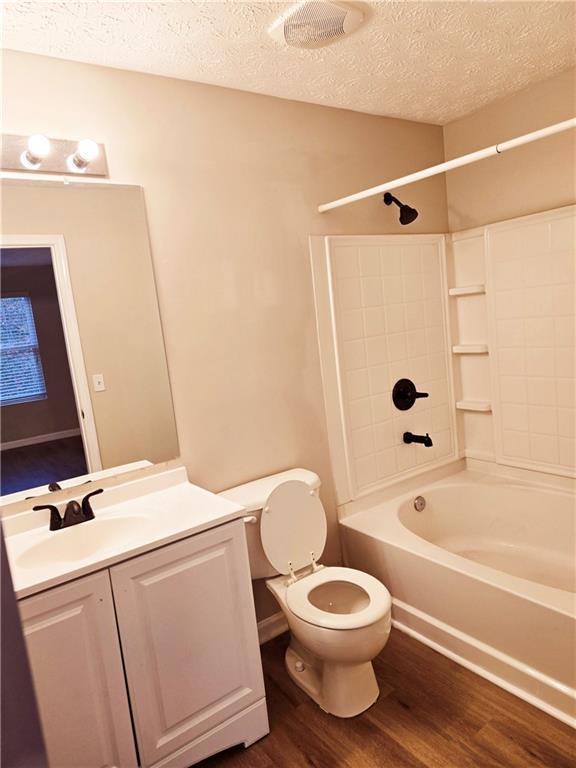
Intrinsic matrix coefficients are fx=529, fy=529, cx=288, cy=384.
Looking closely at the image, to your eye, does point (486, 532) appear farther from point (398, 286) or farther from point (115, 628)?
point (115, 628)

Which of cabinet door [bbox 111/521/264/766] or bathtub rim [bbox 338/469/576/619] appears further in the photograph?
bathtub rim [bbox 338/469/576/619]

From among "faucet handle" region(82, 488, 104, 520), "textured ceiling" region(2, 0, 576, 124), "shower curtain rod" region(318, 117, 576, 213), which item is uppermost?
"textured ceiling" region(2, 0, 576, 124)

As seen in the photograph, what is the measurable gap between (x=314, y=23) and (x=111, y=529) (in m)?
1.93

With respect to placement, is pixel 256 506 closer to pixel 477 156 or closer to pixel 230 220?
pixel 230 220

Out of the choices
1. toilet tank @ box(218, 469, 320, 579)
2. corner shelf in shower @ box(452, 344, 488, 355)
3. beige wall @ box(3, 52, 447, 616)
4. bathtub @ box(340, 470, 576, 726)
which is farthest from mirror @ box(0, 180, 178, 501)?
corner shelf in shower @ box(452, 344, 488, 355)

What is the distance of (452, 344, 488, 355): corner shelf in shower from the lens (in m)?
3.13

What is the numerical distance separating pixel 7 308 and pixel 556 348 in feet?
8.42

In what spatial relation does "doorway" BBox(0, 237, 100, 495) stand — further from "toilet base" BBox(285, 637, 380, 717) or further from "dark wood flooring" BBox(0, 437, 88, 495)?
"toilet base" BBox(285, 637, 380, 717)

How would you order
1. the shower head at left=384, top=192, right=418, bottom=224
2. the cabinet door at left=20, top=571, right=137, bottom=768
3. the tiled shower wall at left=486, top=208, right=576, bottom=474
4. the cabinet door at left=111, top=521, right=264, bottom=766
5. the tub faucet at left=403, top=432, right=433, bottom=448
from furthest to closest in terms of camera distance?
1. the tub faucet at left=403, top=432, right=433, bottom=448
2. the shower head at left=384, top=192, right=418, bottom=224
3. the tiled shower wall at left=486, top=208, right=576, bottom=474
4. the cabinet door at left=111, top=521, right=264, bottom=766
5. the cabinet door at left=20, top=571, right=137, bottom=768

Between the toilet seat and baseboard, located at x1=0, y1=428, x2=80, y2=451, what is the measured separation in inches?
42.5

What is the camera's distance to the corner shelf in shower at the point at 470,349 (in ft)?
10.3

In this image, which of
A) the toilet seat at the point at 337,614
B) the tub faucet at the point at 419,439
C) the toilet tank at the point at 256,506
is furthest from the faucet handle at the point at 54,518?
the tub faucet at the point at 419,439

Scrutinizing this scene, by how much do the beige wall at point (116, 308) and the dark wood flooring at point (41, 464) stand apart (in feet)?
0.35

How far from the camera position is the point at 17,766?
1.42ft
